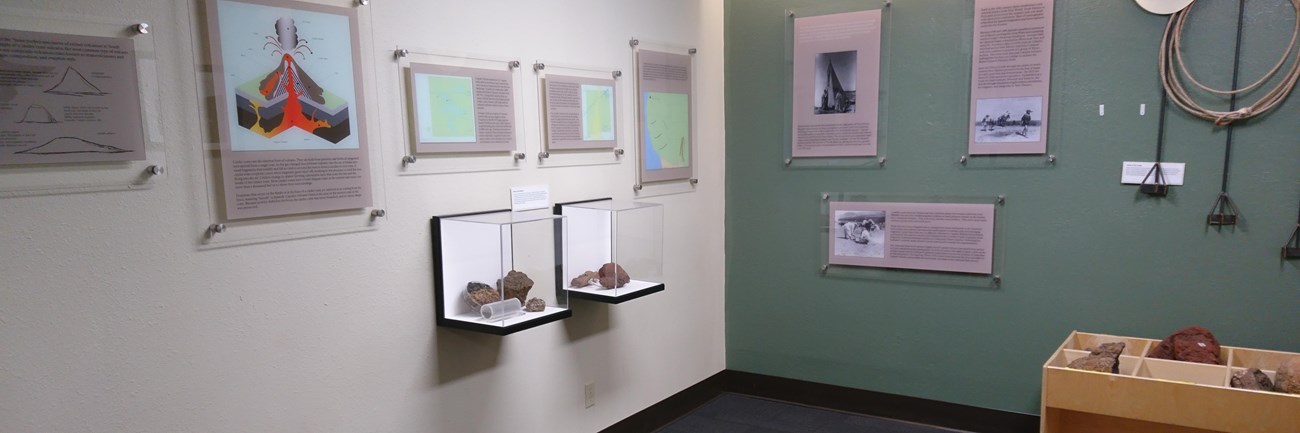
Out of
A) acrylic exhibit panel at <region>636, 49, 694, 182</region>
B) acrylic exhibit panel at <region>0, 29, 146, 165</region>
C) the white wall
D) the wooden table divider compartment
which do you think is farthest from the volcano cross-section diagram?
the wooden table divider compartment

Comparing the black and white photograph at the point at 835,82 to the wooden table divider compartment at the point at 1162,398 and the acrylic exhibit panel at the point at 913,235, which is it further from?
the wooden table divider compartment at the point at 1162,398

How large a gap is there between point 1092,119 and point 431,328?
2.90 meters

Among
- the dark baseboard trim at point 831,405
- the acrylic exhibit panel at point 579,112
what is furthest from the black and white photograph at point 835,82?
the dark baseboard trim at point 831,405

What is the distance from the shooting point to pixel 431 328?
269cm

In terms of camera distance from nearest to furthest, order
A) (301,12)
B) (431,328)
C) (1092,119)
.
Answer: (301,12) < (431,328) < (1092,119)

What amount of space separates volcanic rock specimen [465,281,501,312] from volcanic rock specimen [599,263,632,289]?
55cm

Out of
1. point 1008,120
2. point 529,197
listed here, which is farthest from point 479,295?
point 1008,120

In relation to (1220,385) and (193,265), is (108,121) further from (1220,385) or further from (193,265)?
(1220,385)

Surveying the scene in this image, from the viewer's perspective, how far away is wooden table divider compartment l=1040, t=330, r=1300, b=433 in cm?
255

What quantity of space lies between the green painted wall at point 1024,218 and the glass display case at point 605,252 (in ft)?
3.87

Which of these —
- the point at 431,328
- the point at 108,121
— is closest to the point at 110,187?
the point at 108,121

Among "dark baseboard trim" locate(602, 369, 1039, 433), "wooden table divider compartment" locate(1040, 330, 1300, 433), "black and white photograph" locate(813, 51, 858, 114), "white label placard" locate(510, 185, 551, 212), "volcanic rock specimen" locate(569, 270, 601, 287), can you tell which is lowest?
"dark baseboard trim" locate(602, 369, 1039, 433)

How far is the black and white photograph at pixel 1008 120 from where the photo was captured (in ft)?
11.2

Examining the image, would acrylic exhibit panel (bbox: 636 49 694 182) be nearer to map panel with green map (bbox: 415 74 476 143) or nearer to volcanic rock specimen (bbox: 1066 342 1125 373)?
map panel with green map (bbox: 415 74 476 143)
